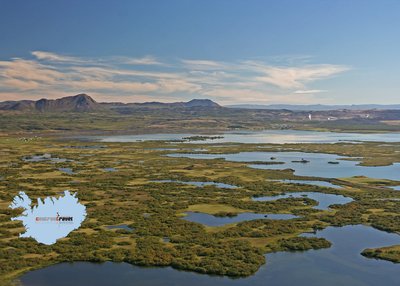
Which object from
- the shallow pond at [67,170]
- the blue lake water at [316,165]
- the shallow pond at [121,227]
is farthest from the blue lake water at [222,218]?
the shallow pond at [67,170]

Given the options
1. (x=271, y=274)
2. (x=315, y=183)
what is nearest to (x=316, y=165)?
(x=315, y=183)

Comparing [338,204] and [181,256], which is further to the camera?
[338,204]

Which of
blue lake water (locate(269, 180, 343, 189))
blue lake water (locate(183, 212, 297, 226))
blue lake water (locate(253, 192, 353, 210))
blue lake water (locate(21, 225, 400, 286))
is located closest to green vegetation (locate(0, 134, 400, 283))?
blue lake water (locate(21, 225, 400, 286))

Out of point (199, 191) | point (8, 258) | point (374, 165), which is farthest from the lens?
point (374, 165)

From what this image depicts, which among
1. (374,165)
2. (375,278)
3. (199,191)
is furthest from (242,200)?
(374,165)

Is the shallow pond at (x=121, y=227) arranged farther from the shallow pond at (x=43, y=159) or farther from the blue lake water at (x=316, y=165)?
the shallow pond at (x=43, y=159)

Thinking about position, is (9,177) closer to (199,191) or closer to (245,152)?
(199,191)

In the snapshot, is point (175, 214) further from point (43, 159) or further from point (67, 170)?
point (43, 159)
